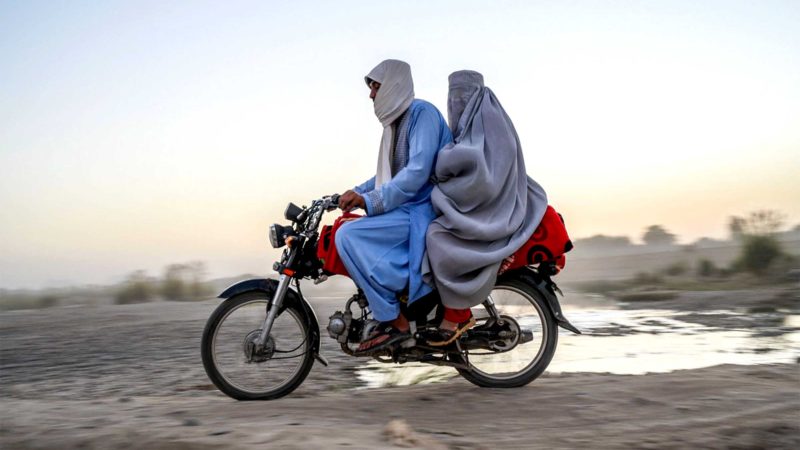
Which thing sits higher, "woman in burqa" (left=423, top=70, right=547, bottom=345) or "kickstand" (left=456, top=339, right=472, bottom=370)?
"woman in burqa" (left=423, top=70, right=547, bottom=345)

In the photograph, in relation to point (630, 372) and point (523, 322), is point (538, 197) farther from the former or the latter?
point (630, 372)

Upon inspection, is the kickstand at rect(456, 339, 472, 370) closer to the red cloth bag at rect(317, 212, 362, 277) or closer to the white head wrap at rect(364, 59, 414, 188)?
the red cloth bag at rect(317, 212, 362, 277)

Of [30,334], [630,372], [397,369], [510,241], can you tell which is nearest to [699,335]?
[630,372]

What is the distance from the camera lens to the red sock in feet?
19.5

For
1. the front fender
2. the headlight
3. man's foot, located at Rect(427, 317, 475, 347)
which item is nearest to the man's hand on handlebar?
the headlight

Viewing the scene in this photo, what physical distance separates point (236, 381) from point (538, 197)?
2515mm

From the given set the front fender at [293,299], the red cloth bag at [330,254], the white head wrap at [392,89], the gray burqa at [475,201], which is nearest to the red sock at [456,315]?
the gray burqa at [475,201]

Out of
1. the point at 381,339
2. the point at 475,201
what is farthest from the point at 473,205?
the point at 381,339

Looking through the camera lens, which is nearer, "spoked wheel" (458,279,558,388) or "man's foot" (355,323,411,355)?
"man's foot" (355,323,411,355)

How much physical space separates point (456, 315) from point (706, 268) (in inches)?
516

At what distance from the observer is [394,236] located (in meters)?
5.89

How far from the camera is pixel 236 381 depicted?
598 cm

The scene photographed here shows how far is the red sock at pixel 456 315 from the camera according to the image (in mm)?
5941

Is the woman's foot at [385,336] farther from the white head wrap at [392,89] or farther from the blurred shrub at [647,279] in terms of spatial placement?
the blurred shrub at [647,279]
